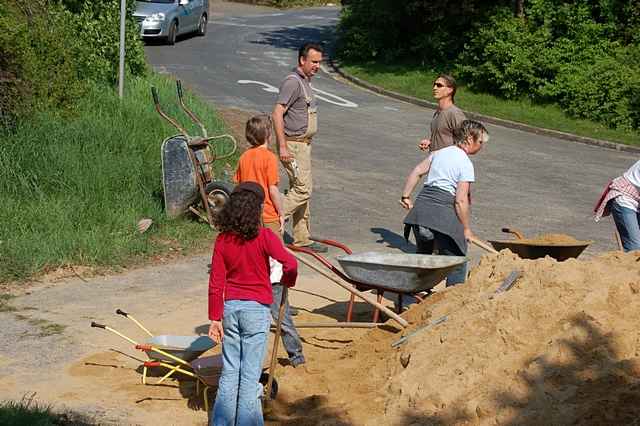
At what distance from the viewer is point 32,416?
19.8ft

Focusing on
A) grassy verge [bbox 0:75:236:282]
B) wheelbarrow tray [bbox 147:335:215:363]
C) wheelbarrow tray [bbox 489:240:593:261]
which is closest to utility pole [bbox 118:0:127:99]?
grassy verge [bbox 0:75:236:282]

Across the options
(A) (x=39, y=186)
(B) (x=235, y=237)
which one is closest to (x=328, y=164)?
(A) (x=39, y=186)

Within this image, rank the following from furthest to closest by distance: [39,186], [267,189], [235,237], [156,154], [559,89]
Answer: [559,89] → [156,154] → [39,186] → [267,189] → [235,237]

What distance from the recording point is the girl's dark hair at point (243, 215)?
20.1 feet

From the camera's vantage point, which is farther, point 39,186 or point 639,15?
point 639,15

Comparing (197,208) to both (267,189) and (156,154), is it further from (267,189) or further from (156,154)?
(267,189)

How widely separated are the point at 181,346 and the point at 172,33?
21.6 meters

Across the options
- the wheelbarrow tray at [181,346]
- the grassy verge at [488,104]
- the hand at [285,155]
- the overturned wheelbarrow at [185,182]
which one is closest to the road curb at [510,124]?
the grassy verge at [488,104]

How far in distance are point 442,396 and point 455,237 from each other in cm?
234

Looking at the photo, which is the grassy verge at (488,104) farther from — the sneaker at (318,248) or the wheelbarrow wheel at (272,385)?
the wheelbarrow wheel at (272,385)

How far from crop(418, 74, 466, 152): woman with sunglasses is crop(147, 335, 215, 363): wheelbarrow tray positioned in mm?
4066

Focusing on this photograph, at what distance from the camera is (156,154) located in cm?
1290

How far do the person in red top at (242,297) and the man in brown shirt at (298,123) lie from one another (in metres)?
4.17

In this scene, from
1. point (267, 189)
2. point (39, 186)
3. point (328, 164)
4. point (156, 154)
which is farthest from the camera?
point (328, 164)
